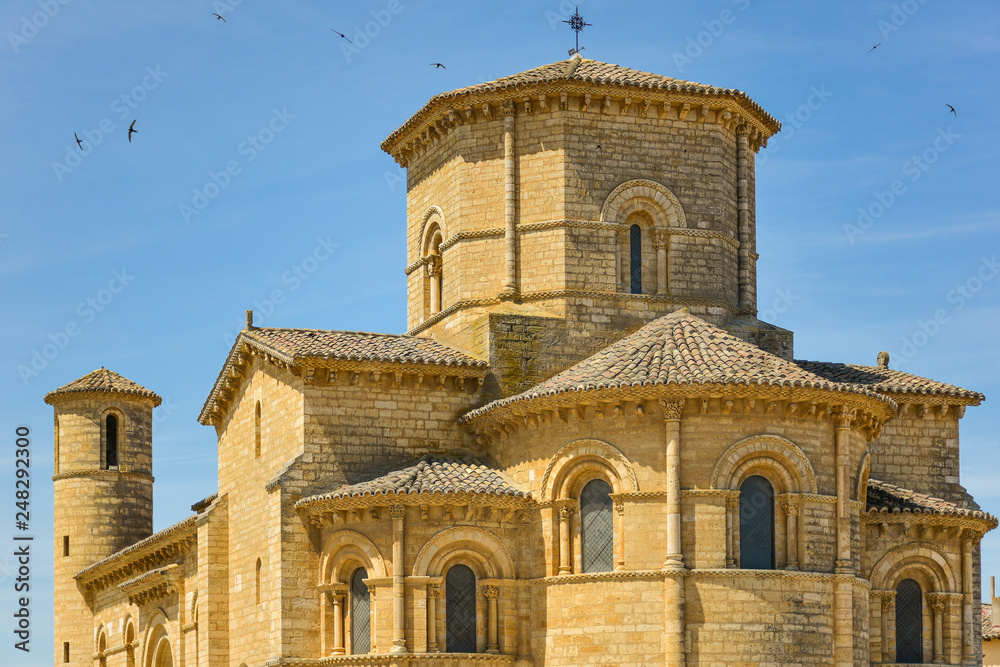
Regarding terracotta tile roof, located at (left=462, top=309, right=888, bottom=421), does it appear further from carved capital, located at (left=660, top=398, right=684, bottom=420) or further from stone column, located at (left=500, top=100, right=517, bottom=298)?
stone column, located at (left=500, top=100, right=517, bottom=298)

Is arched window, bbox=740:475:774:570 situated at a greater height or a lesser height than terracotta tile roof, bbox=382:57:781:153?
lesser

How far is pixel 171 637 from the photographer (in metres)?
31.7

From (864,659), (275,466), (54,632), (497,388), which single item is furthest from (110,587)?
(864,659)

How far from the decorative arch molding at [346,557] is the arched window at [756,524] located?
5545 millimetres

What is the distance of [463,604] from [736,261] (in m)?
8.76

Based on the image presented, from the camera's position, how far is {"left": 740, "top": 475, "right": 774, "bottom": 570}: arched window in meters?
23.0

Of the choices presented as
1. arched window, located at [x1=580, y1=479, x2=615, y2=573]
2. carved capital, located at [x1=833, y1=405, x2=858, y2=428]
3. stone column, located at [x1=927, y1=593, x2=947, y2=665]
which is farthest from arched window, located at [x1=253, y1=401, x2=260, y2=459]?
stone column, located at [x1=927, y1=593, x2=947, y2=665]

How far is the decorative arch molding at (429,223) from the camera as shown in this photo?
1142 inches

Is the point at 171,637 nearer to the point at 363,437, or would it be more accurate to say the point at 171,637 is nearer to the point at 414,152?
the point at 363,437

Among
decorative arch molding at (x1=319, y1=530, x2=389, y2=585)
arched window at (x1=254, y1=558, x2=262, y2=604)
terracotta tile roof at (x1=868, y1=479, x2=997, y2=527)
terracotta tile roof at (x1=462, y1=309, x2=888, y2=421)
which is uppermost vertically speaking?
terracotta tile roof at (x1=462, y1=309, x2=888, y2=421)

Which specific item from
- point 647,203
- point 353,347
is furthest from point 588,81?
point 353,347

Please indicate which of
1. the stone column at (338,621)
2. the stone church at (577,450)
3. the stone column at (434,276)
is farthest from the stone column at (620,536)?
the stone column at (434,276)

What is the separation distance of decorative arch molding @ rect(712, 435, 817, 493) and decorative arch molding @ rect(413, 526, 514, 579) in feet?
12.1

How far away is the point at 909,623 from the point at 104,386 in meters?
22.5
